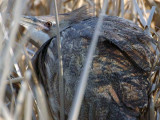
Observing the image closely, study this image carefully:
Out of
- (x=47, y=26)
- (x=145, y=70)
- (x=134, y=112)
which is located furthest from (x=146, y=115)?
(x=47, y=26)

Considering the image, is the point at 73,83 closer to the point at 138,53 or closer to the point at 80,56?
the point at 80,56

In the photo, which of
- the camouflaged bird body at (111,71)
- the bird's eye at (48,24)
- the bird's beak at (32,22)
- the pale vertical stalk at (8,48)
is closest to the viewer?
the pale vertical stalk at (8,48)

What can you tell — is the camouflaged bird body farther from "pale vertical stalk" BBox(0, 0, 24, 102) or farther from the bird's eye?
"pale vertical stalk" BBox(0, 0, 24, 102)

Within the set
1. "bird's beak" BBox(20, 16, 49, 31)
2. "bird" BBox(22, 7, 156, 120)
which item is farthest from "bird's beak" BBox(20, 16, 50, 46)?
"bird" BBox(22, 7, 156, 120)

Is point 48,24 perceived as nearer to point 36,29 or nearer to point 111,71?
point 36,29

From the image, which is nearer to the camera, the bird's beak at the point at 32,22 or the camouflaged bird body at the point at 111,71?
the camouflaged bird body at the point at 111,71

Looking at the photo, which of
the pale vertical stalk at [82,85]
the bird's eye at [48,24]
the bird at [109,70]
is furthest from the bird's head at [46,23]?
the pale vertical stalk at [82,85]

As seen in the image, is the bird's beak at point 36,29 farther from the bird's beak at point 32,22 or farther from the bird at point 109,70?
the bird at point 109,70

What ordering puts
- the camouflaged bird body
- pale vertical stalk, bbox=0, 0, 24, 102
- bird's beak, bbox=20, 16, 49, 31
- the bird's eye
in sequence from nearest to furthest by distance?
pale vertical stalk, bbox=0, 0, 24, 102 → the camouflaged bird body → bird's beak, bbox=20, 16, 49, 31 → the bird's eye
